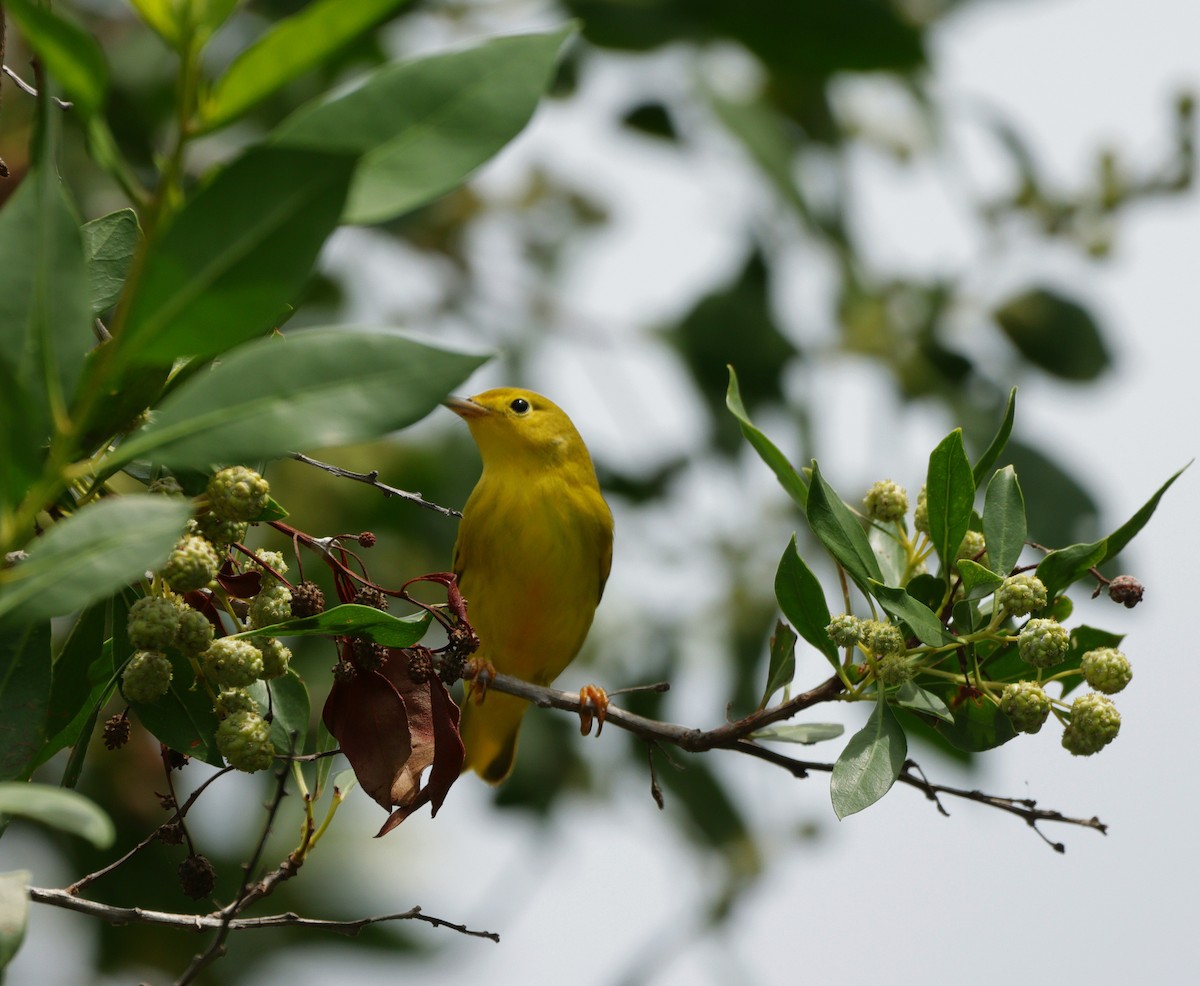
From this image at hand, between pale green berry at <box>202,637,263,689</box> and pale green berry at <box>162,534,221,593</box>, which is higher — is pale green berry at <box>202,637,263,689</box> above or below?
below

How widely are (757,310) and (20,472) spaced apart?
448 centimetres

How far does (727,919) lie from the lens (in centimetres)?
539

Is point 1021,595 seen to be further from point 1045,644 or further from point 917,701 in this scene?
point 917,701

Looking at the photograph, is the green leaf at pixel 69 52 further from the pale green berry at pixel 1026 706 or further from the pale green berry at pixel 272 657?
the pale green berry at pixel 1026 706

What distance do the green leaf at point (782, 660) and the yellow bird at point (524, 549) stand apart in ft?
5.62

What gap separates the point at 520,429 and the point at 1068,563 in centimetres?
282

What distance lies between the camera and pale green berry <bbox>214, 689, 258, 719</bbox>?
200 cm

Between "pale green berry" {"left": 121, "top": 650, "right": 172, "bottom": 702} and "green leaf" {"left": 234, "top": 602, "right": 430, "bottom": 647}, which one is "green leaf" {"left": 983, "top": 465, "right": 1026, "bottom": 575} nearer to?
"green leaf" {"left": 234, "top": 602, "right": 430, "bottom": 647}

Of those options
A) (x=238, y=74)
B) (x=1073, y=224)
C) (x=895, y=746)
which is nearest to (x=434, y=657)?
(x=895, y=746)

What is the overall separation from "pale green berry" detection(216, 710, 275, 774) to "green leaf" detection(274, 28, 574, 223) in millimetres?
901

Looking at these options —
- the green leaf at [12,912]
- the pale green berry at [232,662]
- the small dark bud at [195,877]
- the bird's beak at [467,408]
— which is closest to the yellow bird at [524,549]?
the bird's beak at [467,408]

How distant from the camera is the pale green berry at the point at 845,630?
7.23 feet

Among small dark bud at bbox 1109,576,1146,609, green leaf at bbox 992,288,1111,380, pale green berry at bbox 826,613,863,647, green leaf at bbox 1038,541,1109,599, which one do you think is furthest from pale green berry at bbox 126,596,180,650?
green leaf at bbox 992,288,1111,380

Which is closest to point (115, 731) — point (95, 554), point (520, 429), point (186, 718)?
point (186, 718)
